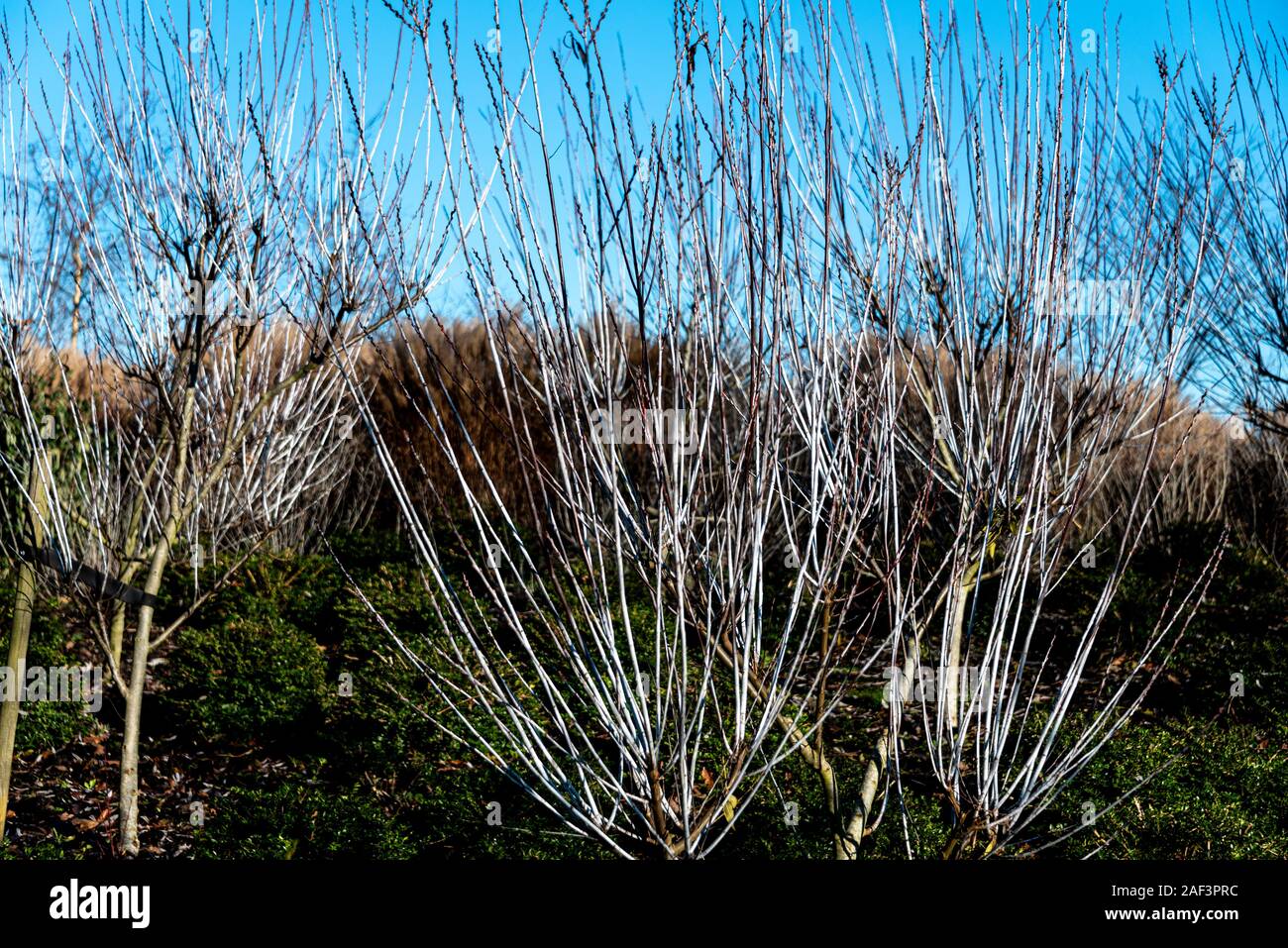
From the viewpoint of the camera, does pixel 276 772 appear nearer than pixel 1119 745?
No

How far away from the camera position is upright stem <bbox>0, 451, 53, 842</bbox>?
4.96 metres

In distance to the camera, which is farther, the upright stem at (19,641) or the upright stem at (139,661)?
the upright stem at (19,641)

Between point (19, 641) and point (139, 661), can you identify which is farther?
point (19, 641)

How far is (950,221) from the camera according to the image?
12.3 ft

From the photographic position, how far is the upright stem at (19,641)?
4.96 meters

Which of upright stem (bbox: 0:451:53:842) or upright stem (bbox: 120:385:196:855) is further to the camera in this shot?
upright stem (bbox: 0:451:53:842)

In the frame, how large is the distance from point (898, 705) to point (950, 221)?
1.87 meters

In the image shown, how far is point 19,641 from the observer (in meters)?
5.08
